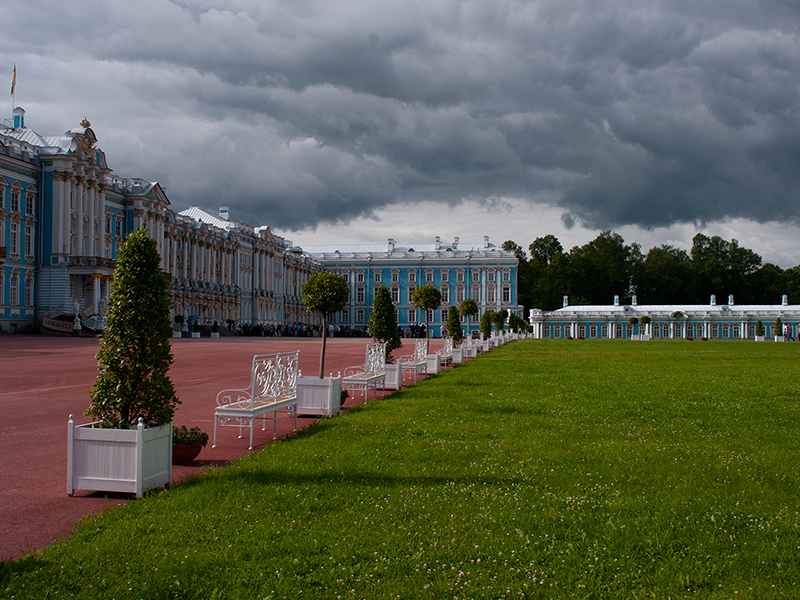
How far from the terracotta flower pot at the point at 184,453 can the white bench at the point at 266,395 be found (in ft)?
2.43

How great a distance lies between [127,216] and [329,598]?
51.7m

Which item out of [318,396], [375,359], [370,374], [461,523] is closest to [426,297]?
[375,359]

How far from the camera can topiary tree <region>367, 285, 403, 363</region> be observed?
15681 mm

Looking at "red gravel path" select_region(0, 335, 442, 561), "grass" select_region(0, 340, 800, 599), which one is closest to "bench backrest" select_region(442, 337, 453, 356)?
"red gravel path" select_region(0, 335, 442, 561)

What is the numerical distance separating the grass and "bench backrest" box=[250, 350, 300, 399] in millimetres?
1011

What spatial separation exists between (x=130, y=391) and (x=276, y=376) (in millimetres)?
3088

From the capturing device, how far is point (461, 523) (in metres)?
4.64

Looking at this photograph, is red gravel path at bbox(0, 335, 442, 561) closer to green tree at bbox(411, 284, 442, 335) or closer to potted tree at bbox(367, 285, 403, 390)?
potted tree at bbox(367, 285, 403, 390)

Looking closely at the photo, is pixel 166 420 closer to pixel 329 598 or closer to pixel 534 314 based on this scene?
pixel 329 598

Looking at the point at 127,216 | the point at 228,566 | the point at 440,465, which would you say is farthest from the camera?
the point at 127,216

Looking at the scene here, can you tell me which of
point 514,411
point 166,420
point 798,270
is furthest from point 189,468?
point 798,270

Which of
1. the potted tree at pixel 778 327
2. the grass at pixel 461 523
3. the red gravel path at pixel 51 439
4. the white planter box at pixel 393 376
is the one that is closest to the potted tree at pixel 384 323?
the white planter box at pixel 393 376

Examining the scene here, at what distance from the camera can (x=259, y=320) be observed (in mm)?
68500

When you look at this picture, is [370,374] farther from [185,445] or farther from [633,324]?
[633,324]
